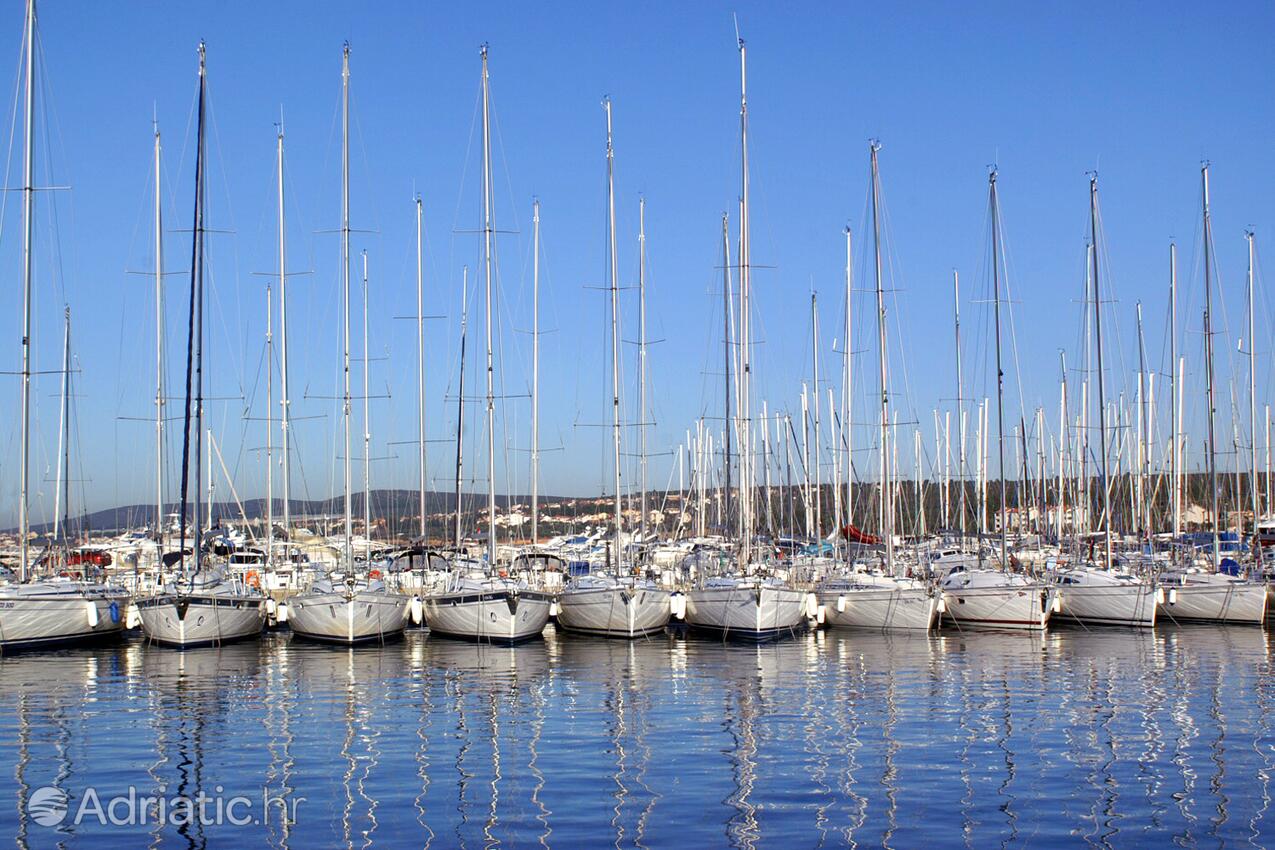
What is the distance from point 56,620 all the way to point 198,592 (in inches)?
154

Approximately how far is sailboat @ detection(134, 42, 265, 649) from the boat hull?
3.21 ft

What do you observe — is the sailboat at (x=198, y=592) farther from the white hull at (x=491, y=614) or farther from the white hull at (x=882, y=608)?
the white hull at (x=882, y=608)

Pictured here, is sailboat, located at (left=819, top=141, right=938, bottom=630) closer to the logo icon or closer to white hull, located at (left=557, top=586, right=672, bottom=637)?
white hull, located at (left=557, top=586, right=672, bottom=637)

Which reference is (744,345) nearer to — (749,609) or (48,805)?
(749,609)

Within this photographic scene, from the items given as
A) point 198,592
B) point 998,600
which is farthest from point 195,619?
point 998,600

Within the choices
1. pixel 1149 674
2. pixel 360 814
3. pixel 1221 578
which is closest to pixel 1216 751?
pixel 1149 674

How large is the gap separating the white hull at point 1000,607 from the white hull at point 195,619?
21446 mm

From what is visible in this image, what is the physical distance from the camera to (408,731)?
68.6 feet

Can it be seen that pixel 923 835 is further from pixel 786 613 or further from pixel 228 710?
pixel 786 613

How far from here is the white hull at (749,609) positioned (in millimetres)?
36281

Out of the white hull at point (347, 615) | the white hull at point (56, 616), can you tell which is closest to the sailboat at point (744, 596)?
the white hull at point (347, 615)

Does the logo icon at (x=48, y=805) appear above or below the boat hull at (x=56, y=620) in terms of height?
below

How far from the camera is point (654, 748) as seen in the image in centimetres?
1923

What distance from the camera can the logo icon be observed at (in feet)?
48.8
